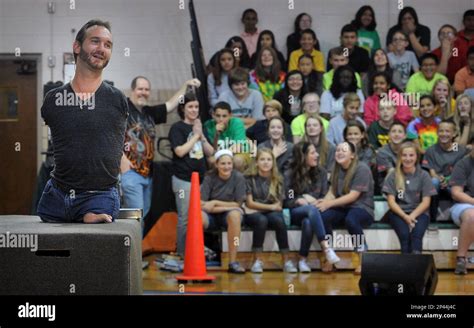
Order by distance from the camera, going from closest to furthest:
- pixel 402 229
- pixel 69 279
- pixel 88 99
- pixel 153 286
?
1. pixel 69 279
2. pixel 88 99
3. pixel 153 286
4. pixel 402 229

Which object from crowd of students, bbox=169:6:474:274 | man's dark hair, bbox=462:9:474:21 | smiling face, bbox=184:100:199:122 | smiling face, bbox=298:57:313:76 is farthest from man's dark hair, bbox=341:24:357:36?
smiling face, bbox=184:100:199:122

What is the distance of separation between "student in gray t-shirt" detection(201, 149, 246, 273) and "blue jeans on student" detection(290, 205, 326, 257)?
0.41 metres

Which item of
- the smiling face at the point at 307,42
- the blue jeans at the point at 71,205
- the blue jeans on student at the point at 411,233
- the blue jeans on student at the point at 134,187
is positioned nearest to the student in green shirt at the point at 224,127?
the smiling face at the point at 307,42

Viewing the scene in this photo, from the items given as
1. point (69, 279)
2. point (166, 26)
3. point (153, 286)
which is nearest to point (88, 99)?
point (69, 279)

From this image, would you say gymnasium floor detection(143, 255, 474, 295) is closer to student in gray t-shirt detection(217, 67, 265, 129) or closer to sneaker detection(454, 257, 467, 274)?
sneaker detection(454, 257, 467, 274)

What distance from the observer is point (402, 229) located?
6320 millimetres

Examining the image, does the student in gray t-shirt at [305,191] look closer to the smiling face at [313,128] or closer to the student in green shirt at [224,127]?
the smiling face at [313,128]

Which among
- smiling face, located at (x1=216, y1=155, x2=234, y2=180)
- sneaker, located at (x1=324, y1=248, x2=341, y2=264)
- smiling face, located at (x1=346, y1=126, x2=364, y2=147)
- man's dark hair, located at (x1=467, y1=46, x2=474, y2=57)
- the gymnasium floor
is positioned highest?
man's dark hair, located at (x1=467, y1=46, x2=474, y2=57)

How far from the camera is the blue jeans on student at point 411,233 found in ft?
20.6

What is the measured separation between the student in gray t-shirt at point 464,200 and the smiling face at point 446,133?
0.93 feet

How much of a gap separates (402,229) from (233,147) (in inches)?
49.8

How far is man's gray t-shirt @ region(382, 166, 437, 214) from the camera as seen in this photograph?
6.32 m
